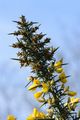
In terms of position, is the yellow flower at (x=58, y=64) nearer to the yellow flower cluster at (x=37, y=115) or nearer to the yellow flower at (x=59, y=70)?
the yellow flower at (x=59, y=70)

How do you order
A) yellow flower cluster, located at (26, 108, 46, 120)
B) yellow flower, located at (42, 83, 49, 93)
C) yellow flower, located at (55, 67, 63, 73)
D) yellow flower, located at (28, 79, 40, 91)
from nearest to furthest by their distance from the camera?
yellow flower cluster, located at (26, 108, 46, 120) < yellow flower, located at (42, 83, 49, 93) < yellow flower, located at (28, 79, 40, 91) < yellow flower, located at (55, 67, 63, 73)

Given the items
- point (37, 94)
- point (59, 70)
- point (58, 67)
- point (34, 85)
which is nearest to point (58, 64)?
point (58, 67)

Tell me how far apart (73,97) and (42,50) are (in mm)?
2007

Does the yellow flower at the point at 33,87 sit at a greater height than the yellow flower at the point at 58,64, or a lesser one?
lesser

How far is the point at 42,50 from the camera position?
13.8 metres

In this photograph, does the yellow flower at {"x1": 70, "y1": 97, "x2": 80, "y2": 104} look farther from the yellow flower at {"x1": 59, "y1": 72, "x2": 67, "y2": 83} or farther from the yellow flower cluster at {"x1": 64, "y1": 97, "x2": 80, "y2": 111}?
the yellow flower at {"x1": 59, "y1": 72, "x2": 67, "y2": 83}

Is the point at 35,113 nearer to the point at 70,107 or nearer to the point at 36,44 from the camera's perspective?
the point at 70,107

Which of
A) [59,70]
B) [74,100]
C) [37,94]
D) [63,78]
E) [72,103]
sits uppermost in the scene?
[59,70]

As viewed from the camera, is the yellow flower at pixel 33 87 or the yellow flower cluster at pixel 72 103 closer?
the yellow flower cluster at pixel 72 103

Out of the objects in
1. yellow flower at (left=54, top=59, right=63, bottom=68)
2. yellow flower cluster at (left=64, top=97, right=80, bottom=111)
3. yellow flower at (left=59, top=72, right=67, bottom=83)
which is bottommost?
yellow flower cluster at (left=64, top=97, right=80, bottom=111)

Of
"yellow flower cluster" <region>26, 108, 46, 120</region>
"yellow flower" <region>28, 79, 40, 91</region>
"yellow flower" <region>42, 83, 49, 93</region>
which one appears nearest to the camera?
"yellow flower cluster" <region>26, 108, 46, 120</region>

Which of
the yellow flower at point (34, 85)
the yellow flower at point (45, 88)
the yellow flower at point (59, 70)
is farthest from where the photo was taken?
the yellow flower at point (59, 70)

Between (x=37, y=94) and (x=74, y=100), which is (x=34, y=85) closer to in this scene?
(x=37, y=94)

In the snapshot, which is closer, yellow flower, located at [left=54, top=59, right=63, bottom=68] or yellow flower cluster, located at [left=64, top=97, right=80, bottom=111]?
yellow flower cluster, located at [left=64, top=97, right=80, bottom=111]
